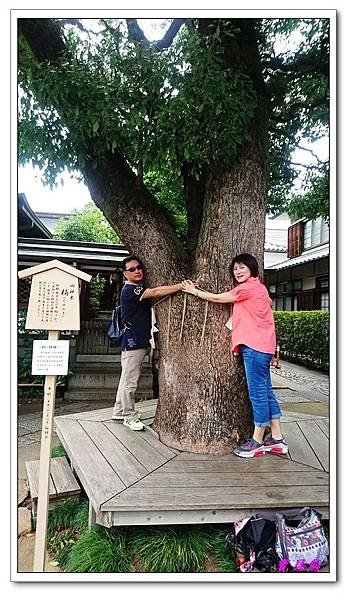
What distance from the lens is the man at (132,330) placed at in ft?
8.06

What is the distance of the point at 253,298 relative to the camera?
2111mm

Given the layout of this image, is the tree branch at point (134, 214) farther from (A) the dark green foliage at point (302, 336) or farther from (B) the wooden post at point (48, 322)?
(A) the dark green foliage at point (302, 336)

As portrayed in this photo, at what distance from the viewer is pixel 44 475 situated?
1620 millimetres

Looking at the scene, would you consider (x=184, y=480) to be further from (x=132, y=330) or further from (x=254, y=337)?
(x=132, y=330)

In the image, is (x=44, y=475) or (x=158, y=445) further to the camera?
(x=158, y=445)

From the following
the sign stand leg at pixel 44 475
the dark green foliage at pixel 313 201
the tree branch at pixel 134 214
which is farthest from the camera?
the dark green foliage at pixel 313 201

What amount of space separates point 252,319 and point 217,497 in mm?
878

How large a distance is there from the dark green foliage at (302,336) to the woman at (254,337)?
1.89 metres

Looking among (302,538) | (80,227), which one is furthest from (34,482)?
(80,227)

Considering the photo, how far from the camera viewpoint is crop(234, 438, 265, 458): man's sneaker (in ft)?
7.00

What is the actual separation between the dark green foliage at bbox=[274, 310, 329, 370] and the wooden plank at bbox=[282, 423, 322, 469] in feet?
4.62

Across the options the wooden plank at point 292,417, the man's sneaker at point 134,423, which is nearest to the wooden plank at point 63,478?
the man's sneaker at point 134,423
